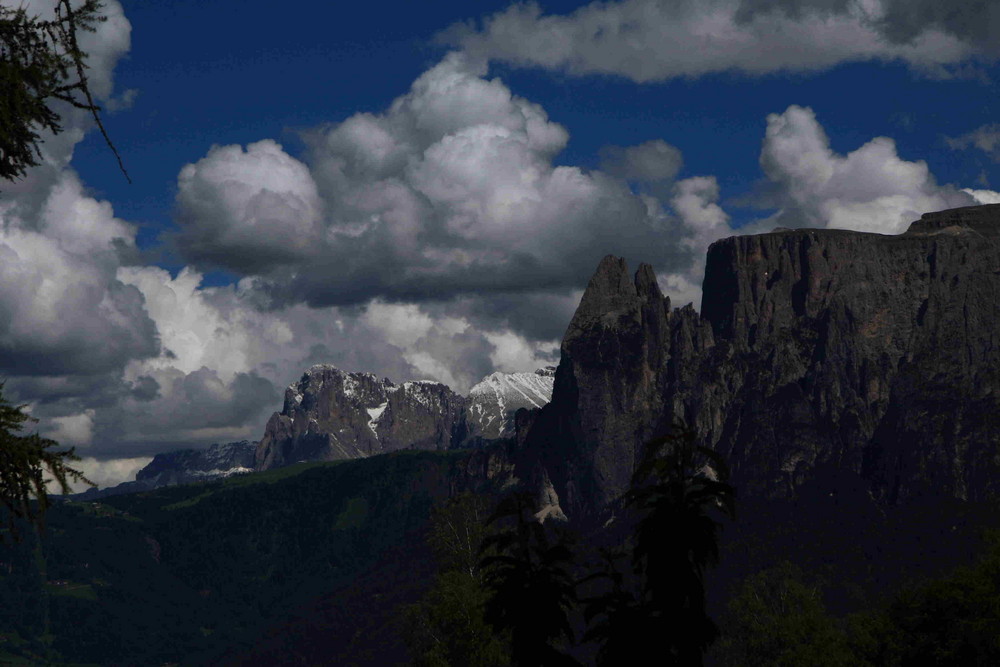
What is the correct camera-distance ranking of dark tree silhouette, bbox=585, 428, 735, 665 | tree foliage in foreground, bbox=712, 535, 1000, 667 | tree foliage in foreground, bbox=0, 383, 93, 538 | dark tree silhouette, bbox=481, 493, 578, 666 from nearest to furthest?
tree foliage in foreground, bbox=0, 383, 93, 538 → dark tree silhouette, bbox=585, 428, 735, 665 → dark tree silhouette, bbox=481, 493, 578, 666 → tree foliage in foreground, bbox=712, 535, 1000, 667

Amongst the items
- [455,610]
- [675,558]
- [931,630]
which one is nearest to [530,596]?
[675,558]

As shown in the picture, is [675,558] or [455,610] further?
[455,610]

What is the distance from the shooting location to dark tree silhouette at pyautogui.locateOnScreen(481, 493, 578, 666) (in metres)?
48.6

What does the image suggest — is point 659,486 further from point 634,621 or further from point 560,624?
point 560,624

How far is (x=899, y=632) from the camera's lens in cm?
9075

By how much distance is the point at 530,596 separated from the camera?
49.0 metres

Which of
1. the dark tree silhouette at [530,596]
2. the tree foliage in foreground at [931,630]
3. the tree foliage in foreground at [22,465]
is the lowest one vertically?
the tree foliage in foreground at [931,630]

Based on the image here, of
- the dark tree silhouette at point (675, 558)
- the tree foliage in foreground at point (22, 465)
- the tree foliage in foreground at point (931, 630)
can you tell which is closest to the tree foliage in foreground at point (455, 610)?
the tree foliage in foreground at point (931, 630)

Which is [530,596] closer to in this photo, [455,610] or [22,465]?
[22,465]

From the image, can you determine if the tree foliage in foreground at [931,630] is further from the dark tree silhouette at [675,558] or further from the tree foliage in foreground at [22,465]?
the tree foliage in foreground at [22,465]

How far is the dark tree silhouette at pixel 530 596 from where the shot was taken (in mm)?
48625

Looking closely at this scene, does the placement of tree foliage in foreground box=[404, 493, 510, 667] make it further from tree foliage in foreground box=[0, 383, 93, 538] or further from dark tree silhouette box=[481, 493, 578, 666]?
tree foliage in foreground box=[0, 383, 93, 538]

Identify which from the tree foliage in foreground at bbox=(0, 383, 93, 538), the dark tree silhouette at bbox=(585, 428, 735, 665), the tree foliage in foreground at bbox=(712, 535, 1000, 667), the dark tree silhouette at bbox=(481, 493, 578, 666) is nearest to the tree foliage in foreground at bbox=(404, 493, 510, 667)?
the tree foliage in foreground at bbox=(712, 535, 1000, 667)

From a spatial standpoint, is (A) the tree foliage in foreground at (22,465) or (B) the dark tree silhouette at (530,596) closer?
→ (A) the tree foliage in foreground at (22,465)
